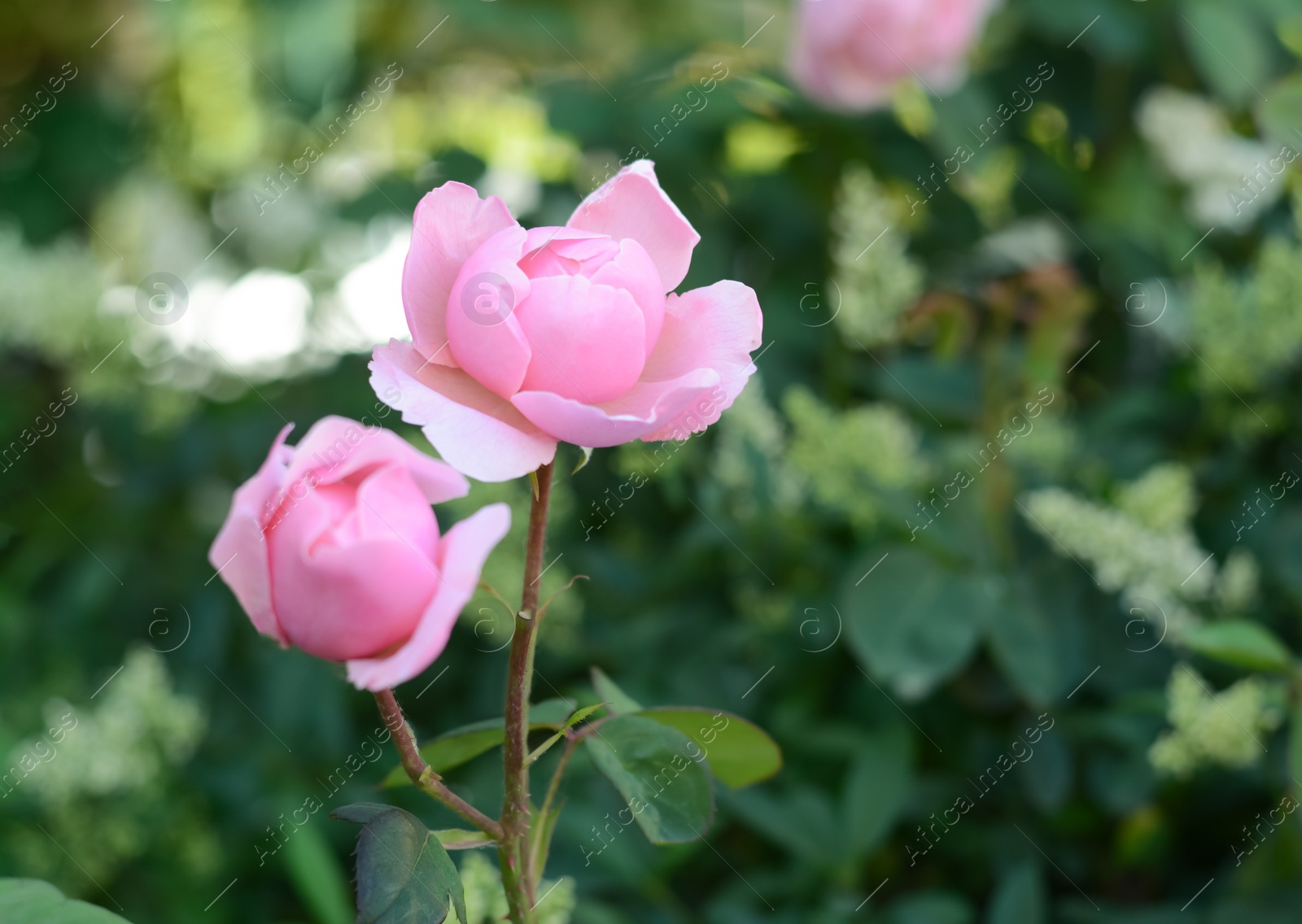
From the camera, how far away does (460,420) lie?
30 cm

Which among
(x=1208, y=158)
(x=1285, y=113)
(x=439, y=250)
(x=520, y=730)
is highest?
(x=439, y=250)

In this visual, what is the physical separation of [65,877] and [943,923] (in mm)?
598

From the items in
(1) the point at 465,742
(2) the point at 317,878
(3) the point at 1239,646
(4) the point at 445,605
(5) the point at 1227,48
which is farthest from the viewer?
(5) the point at 1227,48

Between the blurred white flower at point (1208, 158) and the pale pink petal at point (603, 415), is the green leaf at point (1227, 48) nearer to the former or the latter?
the blurred white flower at point (1208, 158)

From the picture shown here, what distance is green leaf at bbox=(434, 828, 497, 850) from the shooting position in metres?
0.32

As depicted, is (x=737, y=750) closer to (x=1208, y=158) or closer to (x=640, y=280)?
(x=640, y=280)

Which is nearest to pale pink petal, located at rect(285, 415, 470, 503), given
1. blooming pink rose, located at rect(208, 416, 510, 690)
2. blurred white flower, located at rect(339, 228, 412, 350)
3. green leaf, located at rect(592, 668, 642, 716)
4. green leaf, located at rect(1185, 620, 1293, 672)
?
blooming pink rose, located at rect(208, 416, 510, 690)

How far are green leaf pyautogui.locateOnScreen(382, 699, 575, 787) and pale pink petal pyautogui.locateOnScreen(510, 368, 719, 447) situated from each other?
119mm

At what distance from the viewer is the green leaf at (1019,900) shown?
1.88 feet

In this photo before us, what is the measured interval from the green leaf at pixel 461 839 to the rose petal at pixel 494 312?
14 centimetres

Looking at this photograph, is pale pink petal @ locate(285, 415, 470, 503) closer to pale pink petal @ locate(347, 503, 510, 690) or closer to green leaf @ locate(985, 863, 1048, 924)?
pale pink petal @ locate(347, 503, 510, 690)

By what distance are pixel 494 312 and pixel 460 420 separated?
3 cm

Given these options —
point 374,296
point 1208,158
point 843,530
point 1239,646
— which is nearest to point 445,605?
point 1239,646

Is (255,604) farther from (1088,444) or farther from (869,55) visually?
(869,55)
